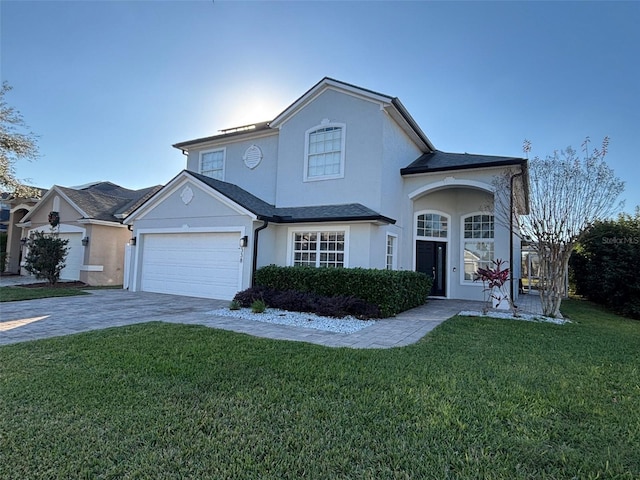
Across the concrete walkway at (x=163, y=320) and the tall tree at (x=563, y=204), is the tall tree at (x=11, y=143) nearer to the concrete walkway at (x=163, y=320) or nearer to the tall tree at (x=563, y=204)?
the concrete walkway at (x=163, y=320)

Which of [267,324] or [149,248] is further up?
[149,248]

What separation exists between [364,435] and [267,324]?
519 centimetres

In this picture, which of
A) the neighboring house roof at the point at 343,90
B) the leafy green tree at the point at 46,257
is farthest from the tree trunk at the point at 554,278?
the leafy green tree at the point at 46,257

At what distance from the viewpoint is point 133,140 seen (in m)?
15.5

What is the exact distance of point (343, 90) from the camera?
1276 cm

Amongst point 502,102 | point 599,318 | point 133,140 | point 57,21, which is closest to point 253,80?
point 57,21

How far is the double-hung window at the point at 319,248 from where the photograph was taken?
12008 millimetres

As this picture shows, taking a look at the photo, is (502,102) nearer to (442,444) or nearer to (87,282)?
(442,444)

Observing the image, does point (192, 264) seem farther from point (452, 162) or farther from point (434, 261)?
point (452, 162)

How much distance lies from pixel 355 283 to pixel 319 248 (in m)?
3.03

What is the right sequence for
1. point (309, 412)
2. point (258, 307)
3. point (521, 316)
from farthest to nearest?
point (521, 316)
point (258, 307)
point (309, 412)

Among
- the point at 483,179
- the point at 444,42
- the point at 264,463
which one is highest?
the point at 444,42

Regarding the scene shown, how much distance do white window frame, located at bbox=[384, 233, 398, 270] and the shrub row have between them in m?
3.58

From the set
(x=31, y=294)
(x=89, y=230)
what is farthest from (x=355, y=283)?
(x=89, y=230)
